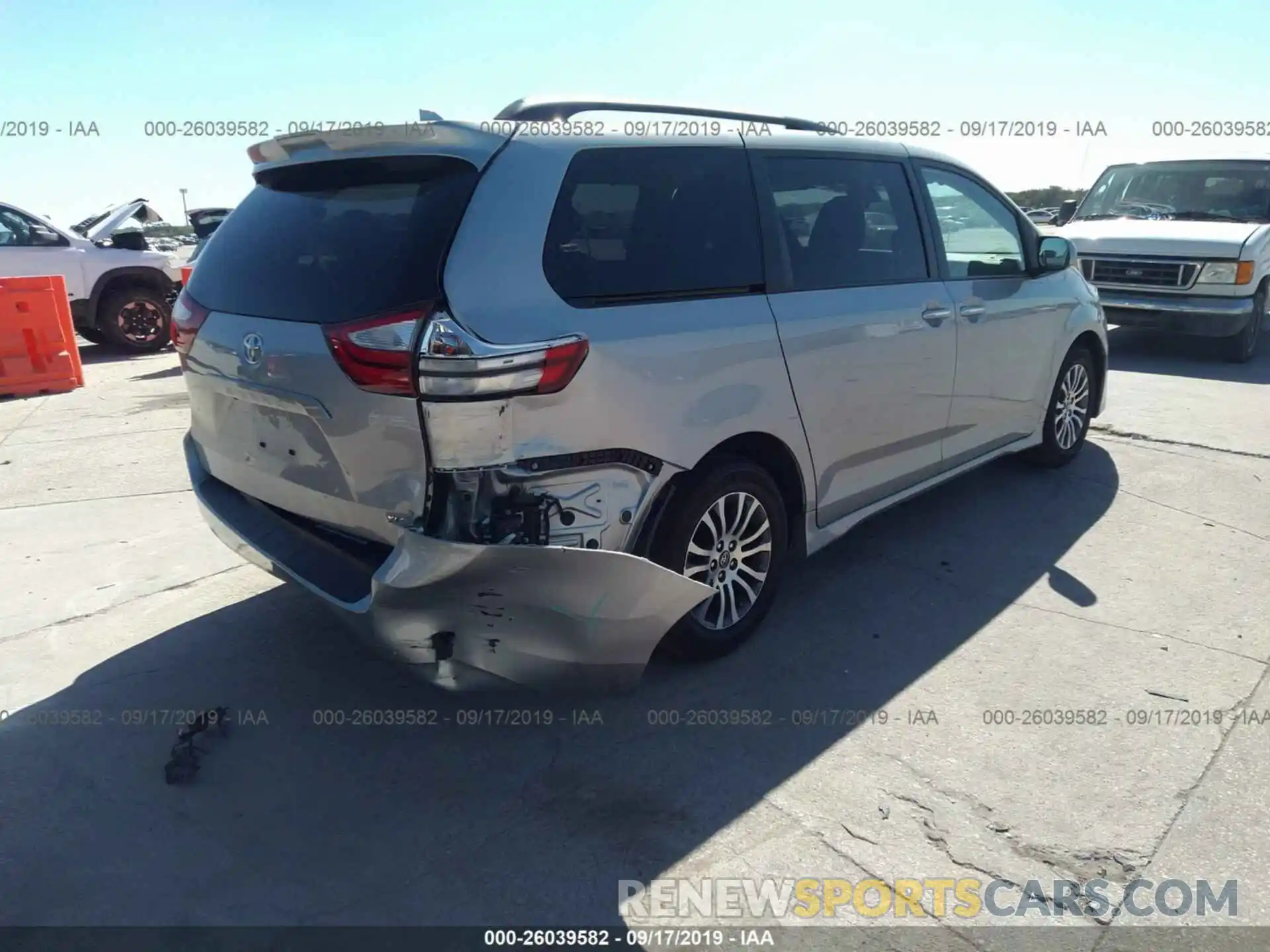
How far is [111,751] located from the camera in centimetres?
304

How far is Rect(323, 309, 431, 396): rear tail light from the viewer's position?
252 cm

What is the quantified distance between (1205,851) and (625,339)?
221cm

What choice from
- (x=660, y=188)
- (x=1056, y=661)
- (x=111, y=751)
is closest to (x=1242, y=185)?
(x=1056, y=661)

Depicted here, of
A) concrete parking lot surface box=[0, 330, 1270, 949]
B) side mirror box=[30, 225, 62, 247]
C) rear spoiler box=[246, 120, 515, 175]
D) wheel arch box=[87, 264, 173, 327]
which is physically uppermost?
rear spoiler box=[246, 120, 515, 175]

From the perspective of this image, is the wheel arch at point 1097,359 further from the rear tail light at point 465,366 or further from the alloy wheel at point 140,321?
the alloy wheel at point 140,321

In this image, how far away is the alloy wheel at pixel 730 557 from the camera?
10.8ft

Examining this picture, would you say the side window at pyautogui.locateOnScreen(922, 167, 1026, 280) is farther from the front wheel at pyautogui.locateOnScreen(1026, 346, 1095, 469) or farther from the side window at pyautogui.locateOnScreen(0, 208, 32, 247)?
the side window at pyautogui.locateOnScreen(0, 208, 32, 247)

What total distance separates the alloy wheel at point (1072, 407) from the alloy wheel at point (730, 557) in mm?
2834

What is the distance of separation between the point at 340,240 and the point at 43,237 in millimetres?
9632

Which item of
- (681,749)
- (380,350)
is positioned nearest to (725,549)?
(681,749)

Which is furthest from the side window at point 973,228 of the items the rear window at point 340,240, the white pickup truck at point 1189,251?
the white pickup truck at point 1189,251

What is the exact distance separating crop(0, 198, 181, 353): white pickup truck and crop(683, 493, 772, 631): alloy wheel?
31.4ft

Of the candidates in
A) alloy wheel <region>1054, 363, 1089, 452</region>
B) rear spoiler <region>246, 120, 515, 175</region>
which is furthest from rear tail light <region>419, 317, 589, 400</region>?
alloy wheel <region>1054, 363, 1089, 452</region>

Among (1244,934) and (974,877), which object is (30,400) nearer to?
(974,877)
